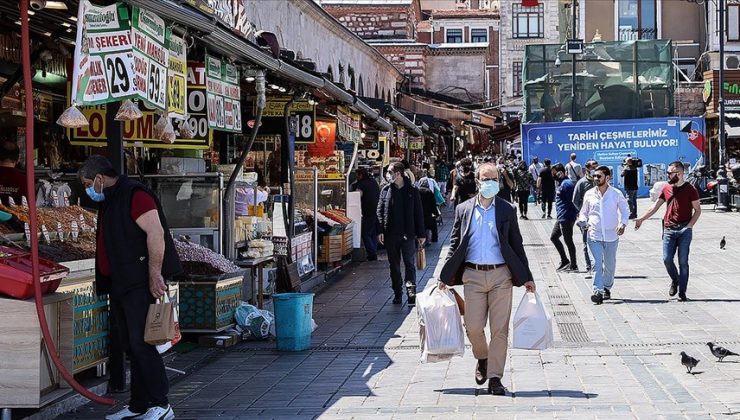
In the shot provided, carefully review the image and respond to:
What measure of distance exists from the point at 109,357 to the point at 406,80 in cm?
5639

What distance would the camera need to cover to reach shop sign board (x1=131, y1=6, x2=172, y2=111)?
8.59 metres

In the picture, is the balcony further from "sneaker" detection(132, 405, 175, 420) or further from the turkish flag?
"sneaker" detection(132, 405, 175, 420)

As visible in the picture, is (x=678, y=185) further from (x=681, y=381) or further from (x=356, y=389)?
(x=356, y=389)

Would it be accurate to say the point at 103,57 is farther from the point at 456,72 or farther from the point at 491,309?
the point at 456,72

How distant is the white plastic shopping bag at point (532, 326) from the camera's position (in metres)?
9.05

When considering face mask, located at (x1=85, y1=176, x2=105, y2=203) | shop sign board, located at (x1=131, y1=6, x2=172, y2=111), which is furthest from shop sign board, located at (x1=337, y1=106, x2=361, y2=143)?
face mask, located at (x1=85, y1=176, x2=105, y2=203)

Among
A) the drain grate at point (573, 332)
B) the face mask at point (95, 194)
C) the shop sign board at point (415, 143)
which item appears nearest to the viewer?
the face mask at point (95, 194)

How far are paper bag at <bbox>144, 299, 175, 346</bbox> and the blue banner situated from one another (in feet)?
105

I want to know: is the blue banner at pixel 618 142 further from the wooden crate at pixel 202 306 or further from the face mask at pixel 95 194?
the face mask at pixel 95 194

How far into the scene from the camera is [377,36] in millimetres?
70125

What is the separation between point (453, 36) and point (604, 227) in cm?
7141

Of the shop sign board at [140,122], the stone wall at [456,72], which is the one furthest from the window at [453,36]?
the shop sign board at [140,122]

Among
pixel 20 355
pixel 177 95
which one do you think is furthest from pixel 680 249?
pixel 20 355

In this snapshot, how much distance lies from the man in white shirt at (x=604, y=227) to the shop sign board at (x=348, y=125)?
6.37m
